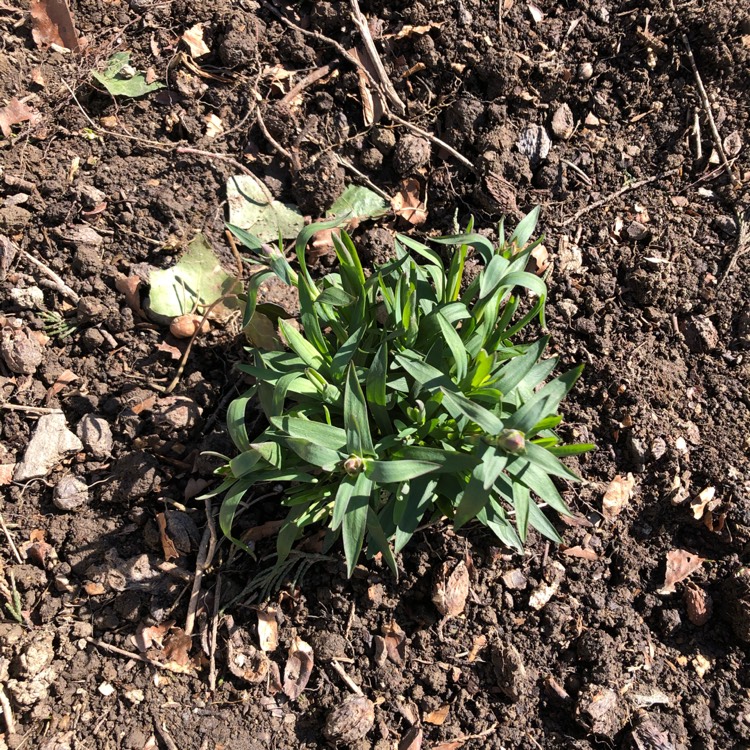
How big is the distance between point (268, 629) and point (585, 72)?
114 inches

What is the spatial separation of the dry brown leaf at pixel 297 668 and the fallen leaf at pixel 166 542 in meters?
0.57

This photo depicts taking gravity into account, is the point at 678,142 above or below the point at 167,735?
above

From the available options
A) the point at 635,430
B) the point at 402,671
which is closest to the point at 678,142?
the point at 635,430

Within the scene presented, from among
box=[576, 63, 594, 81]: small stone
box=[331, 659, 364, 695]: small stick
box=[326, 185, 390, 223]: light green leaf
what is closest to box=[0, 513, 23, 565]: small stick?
box=[331, 659, 364, 695]: small stick

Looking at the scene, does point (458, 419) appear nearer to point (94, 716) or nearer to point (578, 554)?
point (578, 554)

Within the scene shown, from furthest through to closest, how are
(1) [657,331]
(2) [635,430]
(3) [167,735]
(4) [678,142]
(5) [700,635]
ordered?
(4) [678,142] → (1) [657,331] → (2) [635,430] → (5) [700,635] → (3) [167,735]

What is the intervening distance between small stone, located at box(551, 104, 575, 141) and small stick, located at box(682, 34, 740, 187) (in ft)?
2.12

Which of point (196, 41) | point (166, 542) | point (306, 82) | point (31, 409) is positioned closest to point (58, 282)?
point (31, 409)

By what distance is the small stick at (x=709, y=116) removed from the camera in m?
3.16

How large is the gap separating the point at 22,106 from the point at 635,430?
3.07m

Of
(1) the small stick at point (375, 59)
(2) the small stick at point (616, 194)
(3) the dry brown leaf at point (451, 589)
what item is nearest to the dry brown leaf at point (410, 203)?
(1) the small stick at point (375, 59)

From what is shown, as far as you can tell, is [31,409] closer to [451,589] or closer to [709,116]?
[451,589]

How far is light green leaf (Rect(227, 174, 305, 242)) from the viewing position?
293cm

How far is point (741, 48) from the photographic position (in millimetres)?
3227
